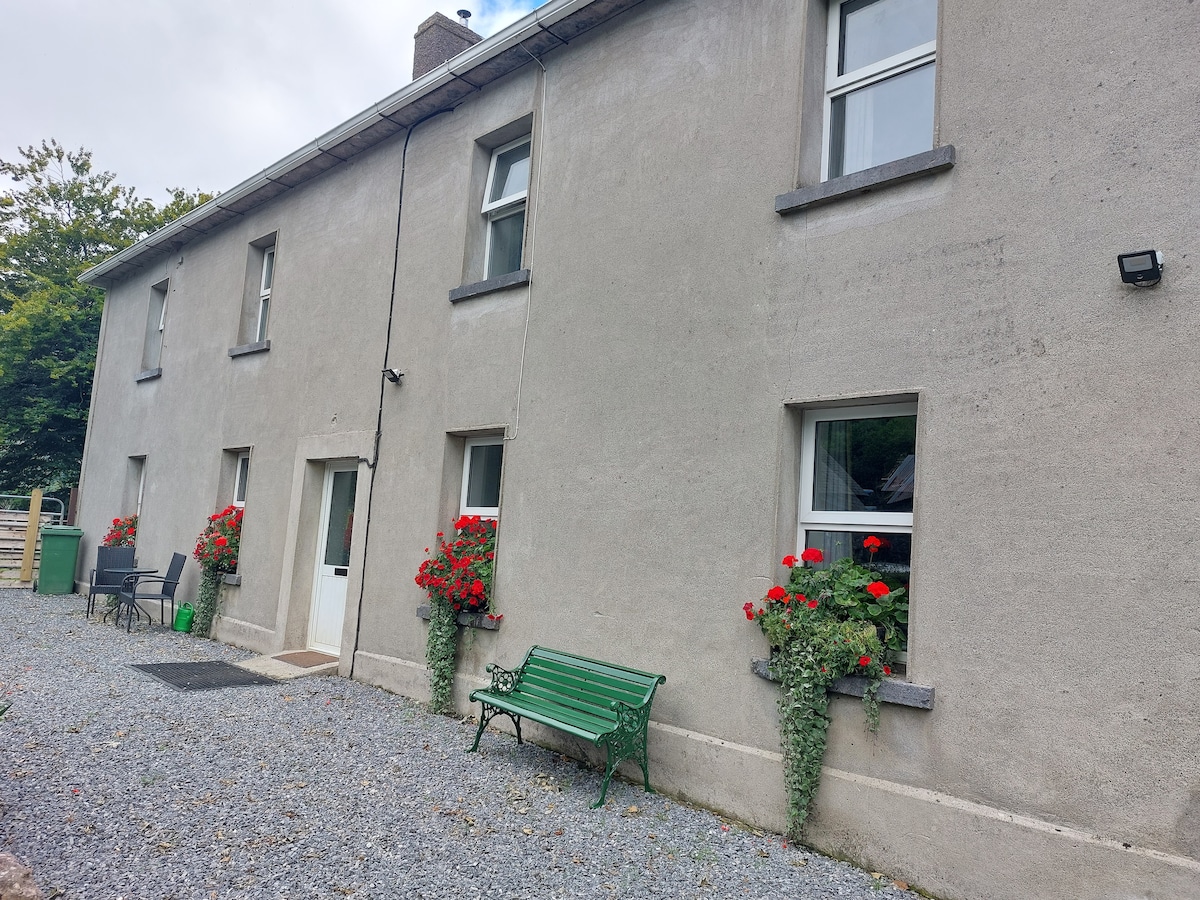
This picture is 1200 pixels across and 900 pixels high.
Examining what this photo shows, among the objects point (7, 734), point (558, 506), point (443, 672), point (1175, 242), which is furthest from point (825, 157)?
point (7, 734)

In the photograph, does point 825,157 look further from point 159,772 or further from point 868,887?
point 159,772

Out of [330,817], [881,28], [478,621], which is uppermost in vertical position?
[881,28]

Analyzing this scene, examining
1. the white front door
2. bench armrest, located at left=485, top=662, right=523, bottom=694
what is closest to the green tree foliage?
the white front door

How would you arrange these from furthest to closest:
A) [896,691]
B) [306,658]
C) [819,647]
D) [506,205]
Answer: [306,658] < [506,205] < [819,647] < [896,691]

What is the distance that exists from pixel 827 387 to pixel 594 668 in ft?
8.58

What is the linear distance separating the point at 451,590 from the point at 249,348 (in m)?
5.72

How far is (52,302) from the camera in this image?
72.3ft

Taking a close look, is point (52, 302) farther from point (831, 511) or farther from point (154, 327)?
point (831, 511)

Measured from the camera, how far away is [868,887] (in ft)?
13.4

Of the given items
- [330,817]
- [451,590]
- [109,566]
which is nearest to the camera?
[330,817]

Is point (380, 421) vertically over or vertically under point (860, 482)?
over

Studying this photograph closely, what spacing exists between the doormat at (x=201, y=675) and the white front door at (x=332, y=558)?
3.23 ft

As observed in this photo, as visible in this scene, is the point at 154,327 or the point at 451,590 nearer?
the point at 451,590

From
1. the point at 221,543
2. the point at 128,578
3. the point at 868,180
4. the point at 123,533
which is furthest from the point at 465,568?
the point at 123,533
